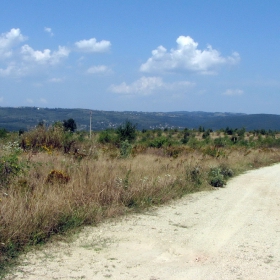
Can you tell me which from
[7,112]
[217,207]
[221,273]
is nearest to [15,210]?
[221,273]

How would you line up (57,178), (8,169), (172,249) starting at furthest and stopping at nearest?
1. (57,178)
2. (8,169)
3. (172,249)

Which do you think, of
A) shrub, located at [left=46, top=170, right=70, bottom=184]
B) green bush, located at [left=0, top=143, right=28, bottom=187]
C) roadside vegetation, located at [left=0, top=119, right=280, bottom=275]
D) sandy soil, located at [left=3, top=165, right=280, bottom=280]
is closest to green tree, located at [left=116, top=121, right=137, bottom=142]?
roadside vegetation, located at [left=0, top=119, right=280, bottom=275]

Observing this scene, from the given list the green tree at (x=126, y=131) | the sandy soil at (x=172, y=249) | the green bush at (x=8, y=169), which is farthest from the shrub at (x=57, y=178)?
the green tree at (x=126, y=131)

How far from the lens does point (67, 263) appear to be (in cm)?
530

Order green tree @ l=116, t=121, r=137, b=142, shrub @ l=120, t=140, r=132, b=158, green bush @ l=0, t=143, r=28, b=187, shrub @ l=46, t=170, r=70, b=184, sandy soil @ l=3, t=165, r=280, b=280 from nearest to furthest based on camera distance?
sandy soil @ l=3, t=165, r=280, b=280
green bush @ l=0, t=143, r=28, b=187
shrub @ l=46, t=170, r=70, b=184
shrub @ l=120, t=140, r=132, b=158
green tree @ l=116, t=121, r=137, b=142

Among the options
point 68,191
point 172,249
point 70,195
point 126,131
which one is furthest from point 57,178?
point 126,131

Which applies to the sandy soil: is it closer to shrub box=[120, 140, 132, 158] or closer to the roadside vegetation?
the roadside vegetation

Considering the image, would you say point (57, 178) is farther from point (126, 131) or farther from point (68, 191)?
point (126, 131)

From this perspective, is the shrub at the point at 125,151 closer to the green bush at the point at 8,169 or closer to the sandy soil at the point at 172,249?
the sandy soil at the point at 172,249

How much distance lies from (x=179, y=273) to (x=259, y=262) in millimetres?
1342

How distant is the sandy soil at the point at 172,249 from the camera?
5133 mm

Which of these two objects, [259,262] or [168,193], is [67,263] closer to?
[259,262]

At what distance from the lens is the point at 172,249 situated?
6.14 m

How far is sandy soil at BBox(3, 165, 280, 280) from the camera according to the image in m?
5.13
